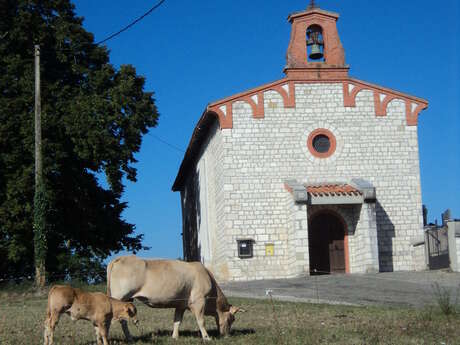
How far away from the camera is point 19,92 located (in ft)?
88.3

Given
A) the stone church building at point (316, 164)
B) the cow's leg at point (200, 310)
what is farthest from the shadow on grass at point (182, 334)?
the stone church building at point (316, 164)

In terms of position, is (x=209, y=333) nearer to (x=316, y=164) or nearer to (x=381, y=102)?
(x=316, y=164)

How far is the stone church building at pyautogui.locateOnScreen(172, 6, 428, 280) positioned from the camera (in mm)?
26938

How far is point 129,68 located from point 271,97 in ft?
19.3

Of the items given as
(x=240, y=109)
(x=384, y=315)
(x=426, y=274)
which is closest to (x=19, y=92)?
(x=240, y=109)

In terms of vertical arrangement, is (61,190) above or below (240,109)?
below

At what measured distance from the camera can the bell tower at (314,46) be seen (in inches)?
1113

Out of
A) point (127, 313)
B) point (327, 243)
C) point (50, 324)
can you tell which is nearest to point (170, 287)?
point (127, 313)

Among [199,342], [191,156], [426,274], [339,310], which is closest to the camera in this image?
[199,342]

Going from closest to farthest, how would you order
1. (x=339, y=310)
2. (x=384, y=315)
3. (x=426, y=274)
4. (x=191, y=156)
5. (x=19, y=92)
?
(x=384, y=315) → (x=339, y=310) → (x=426, y=274) → (x=19, y=92) → (x=191, y=156)

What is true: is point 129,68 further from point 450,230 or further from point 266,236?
point 450,230

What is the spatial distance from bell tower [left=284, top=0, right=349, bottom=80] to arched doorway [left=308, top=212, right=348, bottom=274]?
5.80 metres

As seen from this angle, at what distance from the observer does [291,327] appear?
1083 cm

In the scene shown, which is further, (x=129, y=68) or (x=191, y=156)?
(x=191, y=156)
